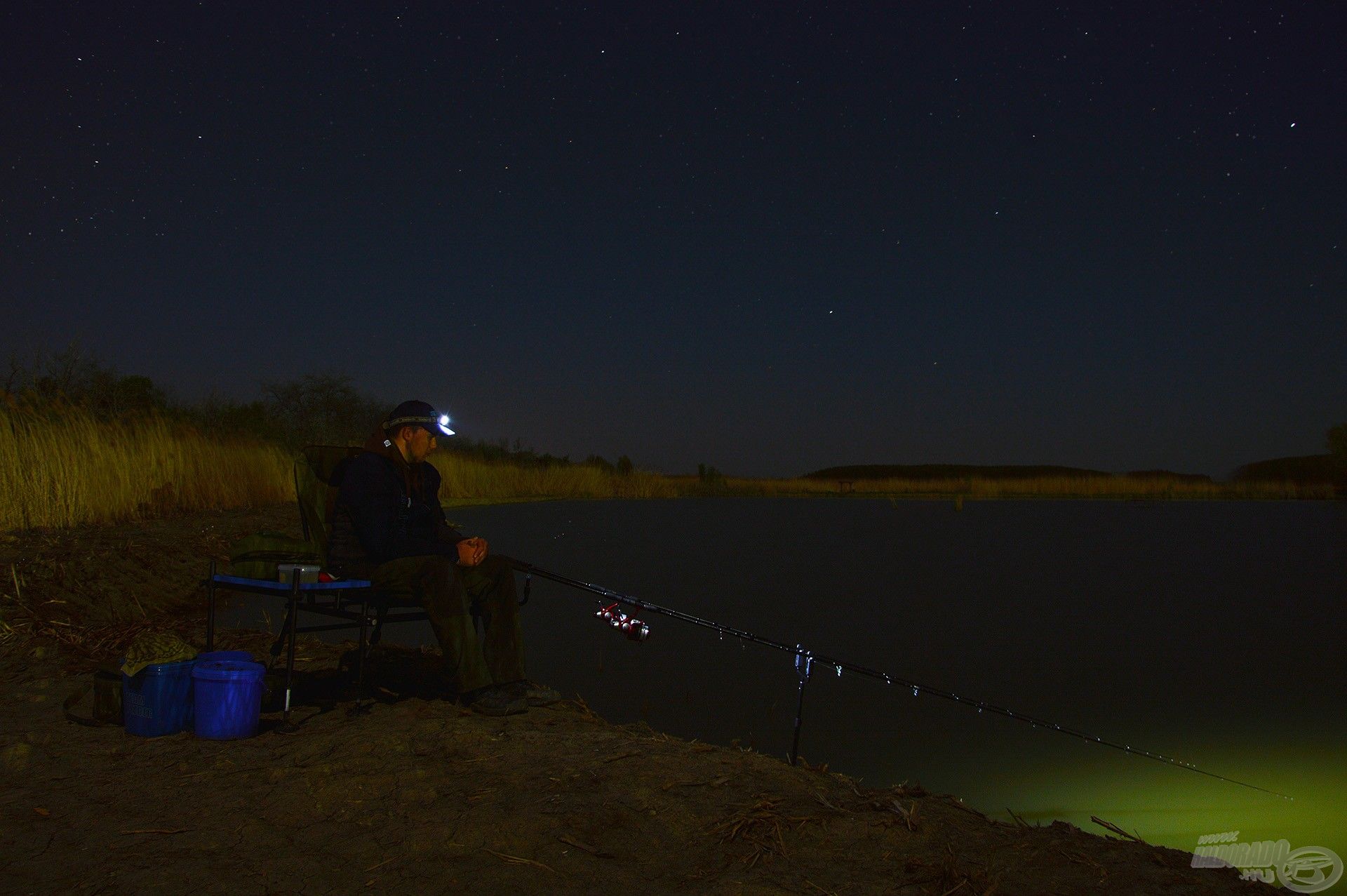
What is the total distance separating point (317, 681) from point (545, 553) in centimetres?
971

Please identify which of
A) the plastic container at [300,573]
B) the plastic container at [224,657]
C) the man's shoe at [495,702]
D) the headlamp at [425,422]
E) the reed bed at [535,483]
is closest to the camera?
the plastic container at [224,657]

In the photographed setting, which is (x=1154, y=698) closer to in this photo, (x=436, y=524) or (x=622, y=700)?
(x=622, y=700)

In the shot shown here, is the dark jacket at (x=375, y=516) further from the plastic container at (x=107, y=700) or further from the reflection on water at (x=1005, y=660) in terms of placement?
the reflection on water at (x=1005, y=660)

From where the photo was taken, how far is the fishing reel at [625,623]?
4559 mm

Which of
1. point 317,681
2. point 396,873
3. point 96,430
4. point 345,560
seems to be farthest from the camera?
point 96,430

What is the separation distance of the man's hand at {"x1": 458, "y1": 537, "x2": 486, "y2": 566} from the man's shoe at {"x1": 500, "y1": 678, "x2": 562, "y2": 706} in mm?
623

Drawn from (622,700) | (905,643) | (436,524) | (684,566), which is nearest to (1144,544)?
(684,566)

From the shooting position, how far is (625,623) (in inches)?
183

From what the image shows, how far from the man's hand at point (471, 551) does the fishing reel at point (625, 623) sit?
736 millimetres

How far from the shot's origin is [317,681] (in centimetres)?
486

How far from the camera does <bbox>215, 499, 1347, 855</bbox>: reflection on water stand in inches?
208

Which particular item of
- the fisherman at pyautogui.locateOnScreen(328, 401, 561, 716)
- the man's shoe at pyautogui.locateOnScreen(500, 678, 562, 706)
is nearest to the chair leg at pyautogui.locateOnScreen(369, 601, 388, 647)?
the fisherman at pyautogui.locateOnScreen(328, 401, 561, 716)

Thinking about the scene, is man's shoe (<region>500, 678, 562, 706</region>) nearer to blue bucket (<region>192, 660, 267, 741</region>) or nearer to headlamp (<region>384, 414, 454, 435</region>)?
blue bucket (<region>192, 660, 267, 741</region>)

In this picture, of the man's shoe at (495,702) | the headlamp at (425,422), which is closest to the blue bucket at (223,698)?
the man's shoe at (495,702)
